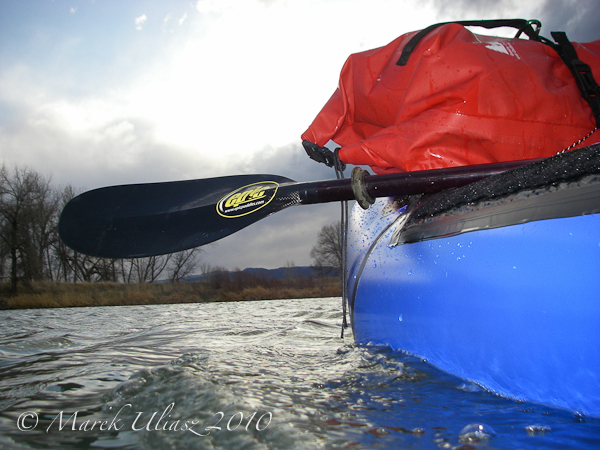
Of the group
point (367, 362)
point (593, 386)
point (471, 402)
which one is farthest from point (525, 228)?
point (367, 362)

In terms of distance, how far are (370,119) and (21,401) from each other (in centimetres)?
225

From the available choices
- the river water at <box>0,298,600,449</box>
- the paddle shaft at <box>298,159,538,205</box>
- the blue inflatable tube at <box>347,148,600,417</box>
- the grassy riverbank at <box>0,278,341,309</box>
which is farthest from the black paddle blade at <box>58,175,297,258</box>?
the grassy riverbank at <box>0,278,341,309</box>

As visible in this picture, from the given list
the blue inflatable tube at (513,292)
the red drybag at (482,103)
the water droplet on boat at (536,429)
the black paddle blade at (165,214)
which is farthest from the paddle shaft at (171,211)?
the water droplet on boat at (536,429)

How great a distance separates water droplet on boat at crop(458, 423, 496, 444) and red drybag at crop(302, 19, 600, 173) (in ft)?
3.47

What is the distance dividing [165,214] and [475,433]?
1.96m

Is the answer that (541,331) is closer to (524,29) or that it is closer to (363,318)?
(363,318)

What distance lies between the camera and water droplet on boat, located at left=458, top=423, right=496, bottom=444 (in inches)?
32.4

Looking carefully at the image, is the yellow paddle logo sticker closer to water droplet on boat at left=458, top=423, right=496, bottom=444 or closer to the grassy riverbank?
water droplet on boat at left=458, top=423, right=496, bottom=444

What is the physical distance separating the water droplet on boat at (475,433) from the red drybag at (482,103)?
3.47 feet

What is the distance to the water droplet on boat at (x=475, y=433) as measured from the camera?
0.82 m

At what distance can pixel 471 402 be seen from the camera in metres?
1.08

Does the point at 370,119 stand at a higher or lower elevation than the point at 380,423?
higher
